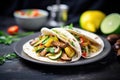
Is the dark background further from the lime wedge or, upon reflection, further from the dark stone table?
the dark stone table

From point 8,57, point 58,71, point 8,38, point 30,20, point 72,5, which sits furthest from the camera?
point 72,5

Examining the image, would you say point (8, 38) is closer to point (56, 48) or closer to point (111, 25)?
point (56, 48)

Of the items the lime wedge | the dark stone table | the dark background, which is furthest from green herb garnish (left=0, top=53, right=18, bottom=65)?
the dark background

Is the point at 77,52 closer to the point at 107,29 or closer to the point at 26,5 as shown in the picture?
the point at 107,29

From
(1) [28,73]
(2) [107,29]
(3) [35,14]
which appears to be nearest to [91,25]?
(2) [107,29]

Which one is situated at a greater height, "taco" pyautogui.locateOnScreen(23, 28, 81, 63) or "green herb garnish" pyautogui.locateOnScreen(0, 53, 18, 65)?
"taco" pyautogui.locateOnScreen(23, 28, 81, 63)

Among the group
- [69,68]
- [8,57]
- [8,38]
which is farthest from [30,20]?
[69,68]

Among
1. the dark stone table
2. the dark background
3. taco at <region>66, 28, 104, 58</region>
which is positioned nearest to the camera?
the dark stone table

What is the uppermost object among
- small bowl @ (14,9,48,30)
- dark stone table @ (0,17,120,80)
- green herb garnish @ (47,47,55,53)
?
green herb garnish @ (47,47,55,53)
